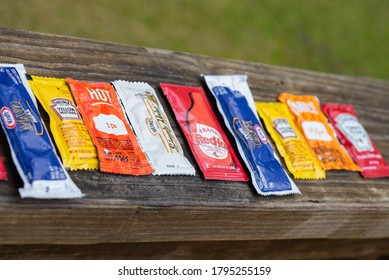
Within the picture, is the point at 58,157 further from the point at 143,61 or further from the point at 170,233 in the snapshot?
the point at 143,61

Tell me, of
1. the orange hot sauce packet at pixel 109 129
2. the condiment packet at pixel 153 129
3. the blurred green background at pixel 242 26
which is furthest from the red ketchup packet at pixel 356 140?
the blurred green background at pixel 242 26

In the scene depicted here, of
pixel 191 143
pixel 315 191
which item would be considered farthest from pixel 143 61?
pixel 315 191

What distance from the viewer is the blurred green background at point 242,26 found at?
9.64 feet

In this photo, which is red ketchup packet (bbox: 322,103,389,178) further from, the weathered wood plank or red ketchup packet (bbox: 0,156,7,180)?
red ketchup packet (bbox: 0,156,7,180)

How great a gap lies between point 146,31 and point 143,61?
155cm

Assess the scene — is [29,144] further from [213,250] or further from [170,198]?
[213,250]

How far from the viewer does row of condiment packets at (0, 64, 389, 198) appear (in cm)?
121

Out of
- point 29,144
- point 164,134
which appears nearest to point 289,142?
point 164,134

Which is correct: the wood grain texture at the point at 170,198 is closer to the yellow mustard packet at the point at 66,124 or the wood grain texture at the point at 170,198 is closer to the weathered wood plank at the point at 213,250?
the yellow mustard packet at the point at 66,124

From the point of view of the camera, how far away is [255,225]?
149 centimetres

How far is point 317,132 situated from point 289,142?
0.48 ft

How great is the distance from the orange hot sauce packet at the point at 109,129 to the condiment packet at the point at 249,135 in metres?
0.29

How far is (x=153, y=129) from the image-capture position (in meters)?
1.43

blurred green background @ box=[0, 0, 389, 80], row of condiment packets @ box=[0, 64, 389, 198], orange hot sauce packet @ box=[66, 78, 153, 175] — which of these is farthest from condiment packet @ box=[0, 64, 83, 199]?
blurred green background @ box=[0, 0, 389, 80]
